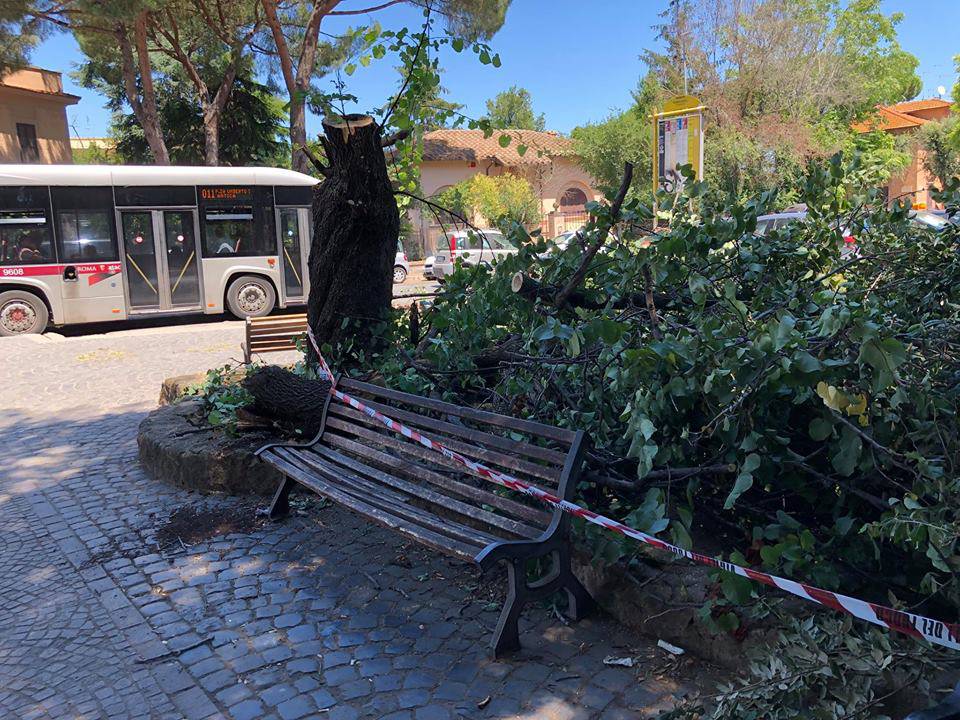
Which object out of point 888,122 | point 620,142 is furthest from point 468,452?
point 888,122

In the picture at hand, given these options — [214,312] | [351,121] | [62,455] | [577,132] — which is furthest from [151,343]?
[577,132]

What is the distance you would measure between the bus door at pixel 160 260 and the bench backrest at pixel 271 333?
6340mm

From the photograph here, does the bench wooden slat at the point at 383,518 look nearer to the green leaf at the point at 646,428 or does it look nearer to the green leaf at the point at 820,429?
the green leaf at the point at 646,428

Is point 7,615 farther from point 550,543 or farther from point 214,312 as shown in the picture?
point 214,312

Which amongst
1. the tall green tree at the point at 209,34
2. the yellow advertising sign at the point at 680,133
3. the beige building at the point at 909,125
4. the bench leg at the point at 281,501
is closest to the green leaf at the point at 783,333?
the bench leg at the point at 281,501

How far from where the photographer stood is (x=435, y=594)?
12.7 feet

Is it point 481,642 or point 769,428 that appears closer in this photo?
point 769,428

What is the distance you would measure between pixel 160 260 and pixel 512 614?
14463 mm

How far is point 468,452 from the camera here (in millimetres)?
3855

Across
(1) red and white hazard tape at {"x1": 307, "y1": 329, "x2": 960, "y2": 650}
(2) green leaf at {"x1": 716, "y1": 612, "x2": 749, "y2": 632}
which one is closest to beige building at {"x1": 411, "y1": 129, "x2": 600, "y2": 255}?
(1) red and white hazard tape at {"x1": 307, "y1": 329, "x2": 960, "y2": 650}

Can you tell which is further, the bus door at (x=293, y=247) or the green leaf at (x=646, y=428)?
the bus door at (x=293, y=247)

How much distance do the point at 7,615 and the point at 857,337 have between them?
3.90 m

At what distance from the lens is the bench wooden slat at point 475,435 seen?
3.44 meters

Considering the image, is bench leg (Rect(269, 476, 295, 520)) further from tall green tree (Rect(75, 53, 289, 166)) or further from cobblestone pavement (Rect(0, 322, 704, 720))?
tall green tree (Rect(75, 53, 289, 166))
